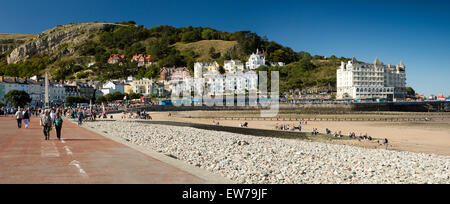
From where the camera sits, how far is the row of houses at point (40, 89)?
98.5 meters

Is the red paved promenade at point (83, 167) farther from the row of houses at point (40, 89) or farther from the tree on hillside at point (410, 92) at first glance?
the tree on hillside at point (410, 92)

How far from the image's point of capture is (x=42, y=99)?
109m

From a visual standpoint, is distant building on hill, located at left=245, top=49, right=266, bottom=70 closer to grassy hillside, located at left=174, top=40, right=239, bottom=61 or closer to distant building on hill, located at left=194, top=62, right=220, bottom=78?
distant building on hill, located at left=194, top=62, right=220, bottom=78

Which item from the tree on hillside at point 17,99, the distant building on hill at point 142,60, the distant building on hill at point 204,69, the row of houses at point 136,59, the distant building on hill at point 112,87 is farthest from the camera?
the row of houses at point 136,59

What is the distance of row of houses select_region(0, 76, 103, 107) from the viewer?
98.5 m

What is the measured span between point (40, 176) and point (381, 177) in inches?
397

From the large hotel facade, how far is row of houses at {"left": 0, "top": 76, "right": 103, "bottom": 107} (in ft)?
283

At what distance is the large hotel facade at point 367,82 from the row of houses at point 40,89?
283 feet

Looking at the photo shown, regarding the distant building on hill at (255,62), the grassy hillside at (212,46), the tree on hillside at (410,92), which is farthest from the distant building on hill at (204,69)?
the tree on hillside at (410,92)

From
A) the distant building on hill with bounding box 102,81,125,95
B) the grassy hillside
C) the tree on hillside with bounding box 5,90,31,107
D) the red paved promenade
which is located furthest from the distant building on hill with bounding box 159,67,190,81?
the red paved promenade

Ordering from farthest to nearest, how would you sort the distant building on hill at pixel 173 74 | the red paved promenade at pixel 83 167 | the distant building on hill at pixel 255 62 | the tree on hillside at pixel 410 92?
the distant building on hill at pixel 255 62, the distant building on hill at pixel 173 74, the tree on hillside at pixel 410 92, the red paved promenade at pixel 83 167

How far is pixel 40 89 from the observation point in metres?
108

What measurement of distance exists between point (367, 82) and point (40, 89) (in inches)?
4105
